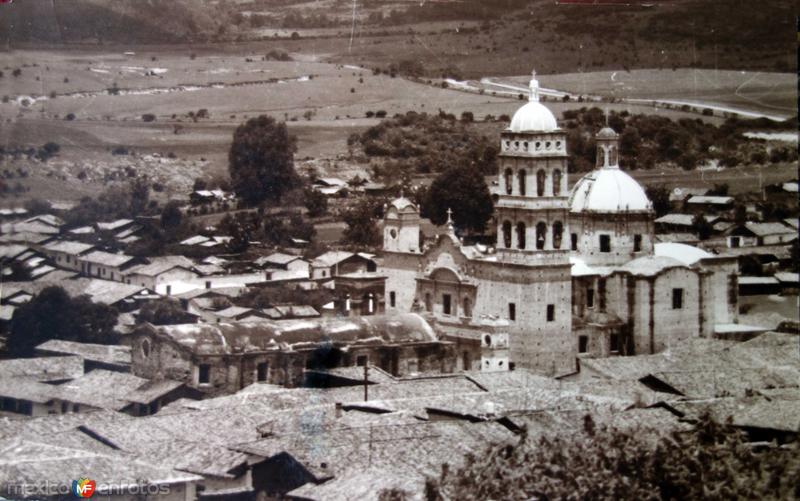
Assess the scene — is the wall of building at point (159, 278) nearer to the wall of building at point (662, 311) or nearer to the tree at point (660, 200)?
the wall of building at point (662, 311)

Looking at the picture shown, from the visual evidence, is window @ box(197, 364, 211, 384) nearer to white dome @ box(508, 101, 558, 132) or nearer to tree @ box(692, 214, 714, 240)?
white dome @ box(508, 101, 558, 132)

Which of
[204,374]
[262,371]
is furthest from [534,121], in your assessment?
[204,374]

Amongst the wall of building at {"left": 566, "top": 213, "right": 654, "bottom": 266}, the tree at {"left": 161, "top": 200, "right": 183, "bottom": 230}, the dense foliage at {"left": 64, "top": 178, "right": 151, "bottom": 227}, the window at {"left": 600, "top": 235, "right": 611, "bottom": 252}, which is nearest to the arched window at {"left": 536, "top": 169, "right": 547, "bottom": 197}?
the wall of building at {"left": 566, "top": 213, "right": 654, "bottom": 266}

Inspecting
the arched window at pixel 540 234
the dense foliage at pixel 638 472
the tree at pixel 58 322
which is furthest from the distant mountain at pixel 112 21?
the dense foliage at pixel 638 472

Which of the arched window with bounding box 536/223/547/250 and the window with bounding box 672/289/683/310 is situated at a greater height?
the arched window with bounding box 536/223/547/250

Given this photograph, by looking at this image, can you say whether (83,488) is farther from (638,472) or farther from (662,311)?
(662,311)

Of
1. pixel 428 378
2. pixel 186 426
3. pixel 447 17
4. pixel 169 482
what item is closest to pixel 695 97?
pixel 447 17

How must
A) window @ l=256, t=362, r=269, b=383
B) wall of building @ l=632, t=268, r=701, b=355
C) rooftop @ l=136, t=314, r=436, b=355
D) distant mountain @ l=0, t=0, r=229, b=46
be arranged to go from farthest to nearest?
distant mountain @ l=0, t=0, r=229, b=46, wall of building @ l=632, t=268, r=701, b=355, window @ l=256, t=362, r=269, b=383, rooftop @ l=136, t=314, r=436, b=355
